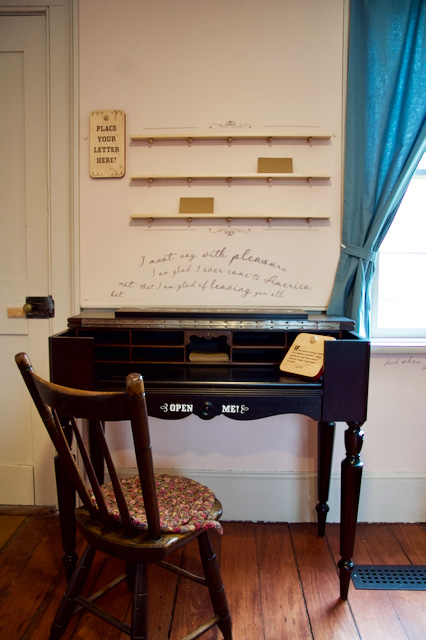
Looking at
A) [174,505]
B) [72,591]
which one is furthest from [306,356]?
[72,591]

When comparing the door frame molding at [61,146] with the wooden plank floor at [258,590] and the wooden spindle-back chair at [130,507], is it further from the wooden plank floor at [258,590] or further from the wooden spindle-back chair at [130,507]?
Result: the wooden spindle-back chair at [130,507]

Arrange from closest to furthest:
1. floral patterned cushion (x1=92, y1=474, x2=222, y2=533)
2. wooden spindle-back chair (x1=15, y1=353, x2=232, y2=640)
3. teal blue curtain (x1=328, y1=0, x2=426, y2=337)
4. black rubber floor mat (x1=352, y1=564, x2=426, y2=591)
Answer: wooden spindle-back chair (x1=15, y1=353, x2=232, y2=640)
floral patterned cushion (x1=92, y1=474, x2=222, y2=533)
black rubber floor mat (x1=352, y1=564, x2=426, y2=591)
teal blue curtain (x1=328, y1=0, x2=426, y2=337)

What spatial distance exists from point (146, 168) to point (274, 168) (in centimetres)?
56

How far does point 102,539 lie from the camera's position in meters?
1.31

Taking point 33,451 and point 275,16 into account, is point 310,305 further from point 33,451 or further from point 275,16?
point 33,451

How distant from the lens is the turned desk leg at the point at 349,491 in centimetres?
170

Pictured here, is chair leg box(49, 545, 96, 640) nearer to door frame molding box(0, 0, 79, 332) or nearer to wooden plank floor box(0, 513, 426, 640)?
wooden plank floor box(0, 513, 426, 640)

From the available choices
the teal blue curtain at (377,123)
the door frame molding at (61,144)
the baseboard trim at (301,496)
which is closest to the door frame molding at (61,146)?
the door frame molding at (61,144)

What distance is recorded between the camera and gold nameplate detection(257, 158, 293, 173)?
2.19 metres

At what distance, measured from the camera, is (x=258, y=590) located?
1.83 m

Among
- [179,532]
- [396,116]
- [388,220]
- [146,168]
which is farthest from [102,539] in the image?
[396,116]

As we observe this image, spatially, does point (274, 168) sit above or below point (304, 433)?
above

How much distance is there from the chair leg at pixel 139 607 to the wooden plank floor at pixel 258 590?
0.41m

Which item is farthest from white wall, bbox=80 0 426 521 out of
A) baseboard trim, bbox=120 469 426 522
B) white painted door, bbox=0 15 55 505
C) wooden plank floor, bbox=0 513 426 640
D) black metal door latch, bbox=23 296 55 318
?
black metal door latch, bbox=23 296 55 318
